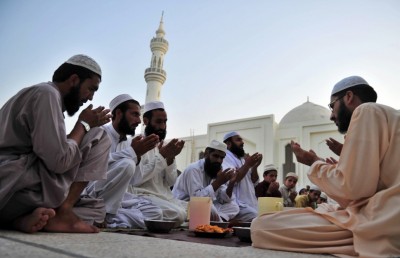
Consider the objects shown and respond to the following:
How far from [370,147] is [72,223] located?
131cm

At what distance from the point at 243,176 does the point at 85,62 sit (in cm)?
252

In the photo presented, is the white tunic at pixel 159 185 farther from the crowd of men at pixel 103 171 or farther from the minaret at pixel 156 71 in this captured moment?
the minaret at pixel 156 71

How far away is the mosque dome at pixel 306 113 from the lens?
48.6 ft

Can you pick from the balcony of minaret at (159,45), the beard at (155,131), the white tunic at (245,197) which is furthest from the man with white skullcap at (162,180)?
the balcony of minaret at (159,45)

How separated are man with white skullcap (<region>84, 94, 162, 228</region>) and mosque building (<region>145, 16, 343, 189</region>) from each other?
9.94m

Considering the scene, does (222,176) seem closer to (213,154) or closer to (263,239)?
(213,154)

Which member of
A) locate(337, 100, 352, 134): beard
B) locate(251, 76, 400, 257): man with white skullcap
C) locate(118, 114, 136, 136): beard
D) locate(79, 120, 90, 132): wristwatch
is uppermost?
locate(118, 114, 136, 136): beard

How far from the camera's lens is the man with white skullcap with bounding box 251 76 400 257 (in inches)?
45.4

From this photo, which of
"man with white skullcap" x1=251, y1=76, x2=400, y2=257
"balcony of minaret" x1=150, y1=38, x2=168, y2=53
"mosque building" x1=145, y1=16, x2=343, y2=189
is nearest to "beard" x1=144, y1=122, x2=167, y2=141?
"man with white skullcap" x1=251, y1=76, x2=400, y2=257

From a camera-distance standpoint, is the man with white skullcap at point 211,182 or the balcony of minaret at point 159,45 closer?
the man with white skullcap at point 211,182

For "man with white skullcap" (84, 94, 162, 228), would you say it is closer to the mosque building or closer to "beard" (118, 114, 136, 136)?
"beard" (118, 114, 136, 136)

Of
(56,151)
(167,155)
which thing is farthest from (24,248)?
(167,155)

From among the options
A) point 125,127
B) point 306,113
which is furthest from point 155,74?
point 125,127

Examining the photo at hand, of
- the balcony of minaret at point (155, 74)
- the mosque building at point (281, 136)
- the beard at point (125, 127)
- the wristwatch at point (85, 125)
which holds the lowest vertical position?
the wristwatch at point (85, 125)
